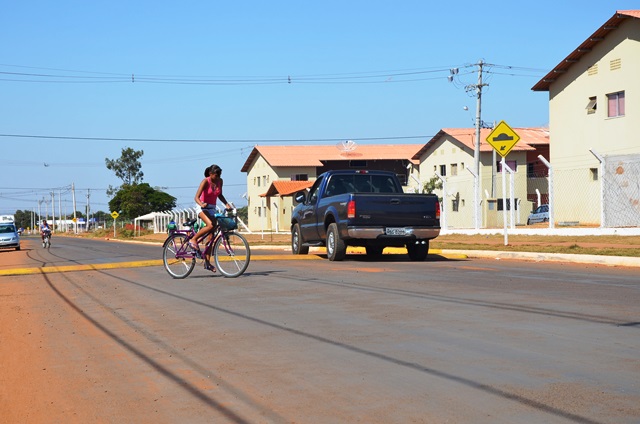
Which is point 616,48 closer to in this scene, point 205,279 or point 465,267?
point 465,267

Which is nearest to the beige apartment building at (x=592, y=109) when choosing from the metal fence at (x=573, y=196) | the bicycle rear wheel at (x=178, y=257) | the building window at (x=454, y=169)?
the metal fence at (x=573, y=196)

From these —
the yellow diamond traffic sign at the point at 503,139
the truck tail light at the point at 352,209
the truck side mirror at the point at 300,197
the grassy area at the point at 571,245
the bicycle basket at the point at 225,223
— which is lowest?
the grassy area at the point at 571,245

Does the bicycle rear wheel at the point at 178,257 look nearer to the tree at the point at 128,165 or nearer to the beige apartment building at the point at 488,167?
the beige apartment building at the point at 488,167

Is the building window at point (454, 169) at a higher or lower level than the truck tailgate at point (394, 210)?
higher

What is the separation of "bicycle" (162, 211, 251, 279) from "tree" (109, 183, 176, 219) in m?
109

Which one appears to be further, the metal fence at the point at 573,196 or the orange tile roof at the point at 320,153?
the orange tile roof at the point at 320,153

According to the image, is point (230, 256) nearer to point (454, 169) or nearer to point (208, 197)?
point (208, 197)

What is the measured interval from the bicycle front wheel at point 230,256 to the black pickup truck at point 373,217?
12.1ft

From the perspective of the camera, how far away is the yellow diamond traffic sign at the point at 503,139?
21297 mm

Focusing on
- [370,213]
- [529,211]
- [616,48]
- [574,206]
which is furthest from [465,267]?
[529,211]

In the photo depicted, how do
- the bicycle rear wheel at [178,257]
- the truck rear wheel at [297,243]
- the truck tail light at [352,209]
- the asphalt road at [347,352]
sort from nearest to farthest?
the asphalt road at [347,352] → the bicycle rear wheel at [178,257] → the truck tail light at [352,209] → the truck rear wheel at [297,243]

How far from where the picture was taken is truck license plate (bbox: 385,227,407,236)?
17.0 m

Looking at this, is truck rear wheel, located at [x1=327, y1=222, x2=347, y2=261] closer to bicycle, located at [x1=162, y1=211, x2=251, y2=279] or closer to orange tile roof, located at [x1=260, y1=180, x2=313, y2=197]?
bicycle, located at [x1=162, y1=211, x2=251, y2=279]

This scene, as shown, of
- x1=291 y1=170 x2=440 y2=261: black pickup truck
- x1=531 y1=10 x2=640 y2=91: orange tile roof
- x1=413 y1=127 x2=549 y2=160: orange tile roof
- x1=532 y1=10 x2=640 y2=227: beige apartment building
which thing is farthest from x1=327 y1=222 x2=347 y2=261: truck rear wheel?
x1=413 y1=127 x2=549 y2=160: orange tile roof
